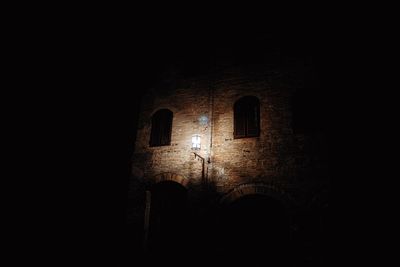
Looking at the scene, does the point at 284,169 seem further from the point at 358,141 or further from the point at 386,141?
the point at 386,141

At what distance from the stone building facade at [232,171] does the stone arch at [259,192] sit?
0.03 metres

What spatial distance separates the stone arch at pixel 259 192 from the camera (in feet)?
24.8

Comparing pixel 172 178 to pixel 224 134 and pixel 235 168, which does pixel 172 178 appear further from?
pixel 224 134

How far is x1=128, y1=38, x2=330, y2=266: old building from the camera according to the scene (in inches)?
295

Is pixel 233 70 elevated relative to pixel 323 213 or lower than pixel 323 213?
elevated

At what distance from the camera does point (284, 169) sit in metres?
7.86

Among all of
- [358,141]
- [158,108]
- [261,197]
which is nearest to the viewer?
[358,141]

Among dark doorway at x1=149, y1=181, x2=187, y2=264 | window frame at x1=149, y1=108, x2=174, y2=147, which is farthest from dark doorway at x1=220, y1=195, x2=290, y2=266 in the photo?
window frame at x1=149, y1=108, x2=174, y2=147

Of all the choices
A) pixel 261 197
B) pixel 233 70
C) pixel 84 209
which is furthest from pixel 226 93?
pixel 84 209

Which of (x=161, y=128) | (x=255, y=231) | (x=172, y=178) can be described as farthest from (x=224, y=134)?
(x=255, y=231)

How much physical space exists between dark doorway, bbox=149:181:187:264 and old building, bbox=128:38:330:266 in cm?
3

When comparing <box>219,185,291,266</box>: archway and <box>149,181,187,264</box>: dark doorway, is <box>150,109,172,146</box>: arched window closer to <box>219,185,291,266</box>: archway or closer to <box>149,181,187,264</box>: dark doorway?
<box>149,181,187,264</box>: dark doorway

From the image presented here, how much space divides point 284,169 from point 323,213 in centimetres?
155

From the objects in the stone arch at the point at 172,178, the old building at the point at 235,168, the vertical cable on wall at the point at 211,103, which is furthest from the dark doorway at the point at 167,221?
the vertical cable on wall at the point at 211,103
